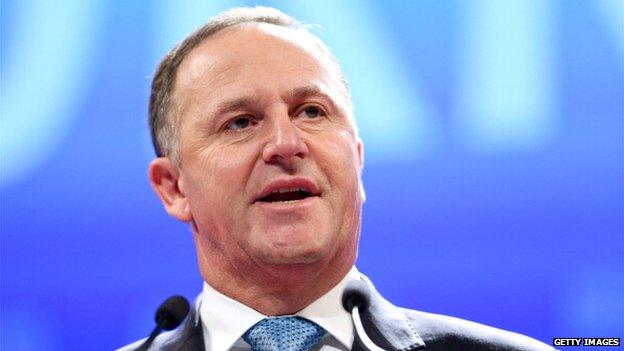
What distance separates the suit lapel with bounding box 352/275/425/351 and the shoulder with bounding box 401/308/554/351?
31 mm

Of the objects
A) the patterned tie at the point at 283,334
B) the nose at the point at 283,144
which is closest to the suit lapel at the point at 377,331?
the patterned tie at the point at 283,334

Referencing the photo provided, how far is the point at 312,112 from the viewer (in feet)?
7.37

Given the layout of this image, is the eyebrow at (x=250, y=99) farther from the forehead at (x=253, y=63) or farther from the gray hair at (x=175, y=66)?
the gray hair at (x=175, y=66)

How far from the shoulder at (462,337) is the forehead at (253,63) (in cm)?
61

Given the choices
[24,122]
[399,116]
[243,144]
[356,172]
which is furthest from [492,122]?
[24,122]

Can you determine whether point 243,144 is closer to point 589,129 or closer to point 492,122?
point 492,122

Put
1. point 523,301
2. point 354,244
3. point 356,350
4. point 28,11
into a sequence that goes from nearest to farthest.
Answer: point 356,350 → point 354,244 → point 523,301 → point 28,11

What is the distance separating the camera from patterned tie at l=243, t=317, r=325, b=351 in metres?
2.13

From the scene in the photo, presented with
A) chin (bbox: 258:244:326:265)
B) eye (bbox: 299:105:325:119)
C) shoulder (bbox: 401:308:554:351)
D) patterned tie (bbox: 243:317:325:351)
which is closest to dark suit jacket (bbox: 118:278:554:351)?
shoulder (bbox: 401:308:554:351)

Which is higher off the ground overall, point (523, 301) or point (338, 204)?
point (338, 204)

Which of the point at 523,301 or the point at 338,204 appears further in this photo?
Answer: the point at 523,301

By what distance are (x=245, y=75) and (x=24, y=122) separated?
993mm

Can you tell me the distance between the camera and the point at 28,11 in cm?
297

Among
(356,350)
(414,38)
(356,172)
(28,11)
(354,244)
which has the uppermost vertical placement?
(28,11)
